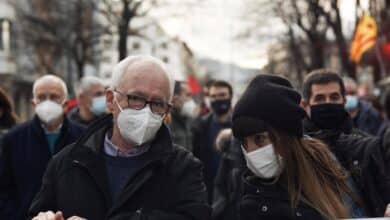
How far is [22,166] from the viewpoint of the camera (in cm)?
531

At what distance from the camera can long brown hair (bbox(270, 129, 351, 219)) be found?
3.11 metres

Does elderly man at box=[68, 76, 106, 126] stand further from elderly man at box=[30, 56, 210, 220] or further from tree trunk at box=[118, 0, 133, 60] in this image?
tree trunk at box=[118, 0, 133, 60]

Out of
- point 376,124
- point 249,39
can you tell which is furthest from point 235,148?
point 249,39

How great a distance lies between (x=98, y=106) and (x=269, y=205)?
4931mm

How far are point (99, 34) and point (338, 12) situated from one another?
12.1m

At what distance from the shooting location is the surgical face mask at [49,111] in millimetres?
5793

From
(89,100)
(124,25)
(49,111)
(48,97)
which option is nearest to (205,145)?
(89,100)

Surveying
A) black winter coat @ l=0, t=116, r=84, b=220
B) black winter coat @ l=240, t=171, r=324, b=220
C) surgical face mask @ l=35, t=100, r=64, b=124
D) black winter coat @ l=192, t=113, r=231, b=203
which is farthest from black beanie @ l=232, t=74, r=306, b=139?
black winter coat @ l=192, t=113, r=231, b=203

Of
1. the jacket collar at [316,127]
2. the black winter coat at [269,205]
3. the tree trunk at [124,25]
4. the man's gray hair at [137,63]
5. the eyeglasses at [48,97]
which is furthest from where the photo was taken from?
the tree trunk at [124,25]

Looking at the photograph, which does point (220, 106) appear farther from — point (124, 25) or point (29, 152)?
point (124, 25)

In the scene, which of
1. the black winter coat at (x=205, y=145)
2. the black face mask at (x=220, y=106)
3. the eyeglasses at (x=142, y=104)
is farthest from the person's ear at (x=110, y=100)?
the black face mask at (x=220, y=106)

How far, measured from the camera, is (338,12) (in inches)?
1137

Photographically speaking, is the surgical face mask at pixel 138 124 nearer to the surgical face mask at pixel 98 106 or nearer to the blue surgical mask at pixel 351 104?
the surgical face mask at pixel 98 106

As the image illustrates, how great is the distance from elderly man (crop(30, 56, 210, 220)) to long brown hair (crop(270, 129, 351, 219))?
0.45 meters
